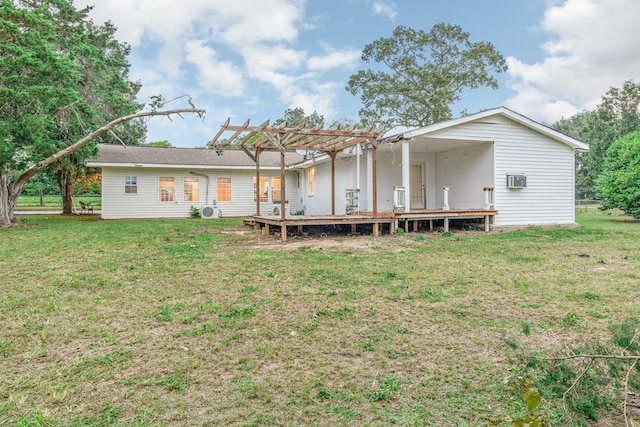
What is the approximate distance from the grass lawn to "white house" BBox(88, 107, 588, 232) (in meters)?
4.60

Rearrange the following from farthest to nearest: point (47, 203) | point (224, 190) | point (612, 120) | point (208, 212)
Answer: point (47, 203) < point (612, 120) < point (224, 190) < point (208, 212)

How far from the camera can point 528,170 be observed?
12211mm

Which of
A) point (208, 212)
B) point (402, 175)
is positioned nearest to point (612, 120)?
point (402, 175)

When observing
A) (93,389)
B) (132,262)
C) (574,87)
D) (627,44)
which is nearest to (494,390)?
(93,389)

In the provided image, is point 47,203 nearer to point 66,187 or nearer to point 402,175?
point 66,187

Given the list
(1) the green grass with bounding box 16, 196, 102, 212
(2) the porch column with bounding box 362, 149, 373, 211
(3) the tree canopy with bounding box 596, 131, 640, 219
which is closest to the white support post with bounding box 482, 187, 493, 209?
(2) the porch column with bounding box 362, 149, 373, 211

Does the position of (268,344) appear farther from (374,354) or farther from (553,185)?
(553,185)

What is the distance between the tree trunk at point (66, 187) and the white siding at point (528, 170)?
20076 millimetres

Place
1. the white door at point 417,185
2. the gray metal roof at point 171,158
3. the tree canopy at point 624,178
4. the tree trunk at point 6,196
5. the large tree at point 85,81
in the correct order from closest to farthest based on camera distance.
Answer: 1. the tree trunk at point 6,196
2. the large tree at point 85,81
3. the white door at point 417,185
4. the tree canopy at point 624,178
5. the gray metal roof at point 171,158

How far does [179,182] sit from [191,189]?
0.62m

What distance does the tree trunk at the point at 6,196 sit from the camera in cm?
1318

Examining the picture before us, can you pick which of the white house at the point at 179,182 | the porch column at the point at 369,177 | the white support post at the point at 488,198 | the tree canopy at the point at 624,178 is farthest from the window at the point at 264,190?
the tree canopy at the point at 624,178

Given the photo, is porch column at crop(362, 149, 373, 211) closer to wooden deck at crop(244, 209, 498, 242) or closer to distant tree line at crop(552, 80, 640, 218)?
wooden deck at crop(244, 209, 498, 242)

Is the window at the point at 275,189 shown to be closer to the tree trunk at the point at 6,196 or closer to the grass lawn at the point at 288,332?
the tree trunk at the point at 6,196
